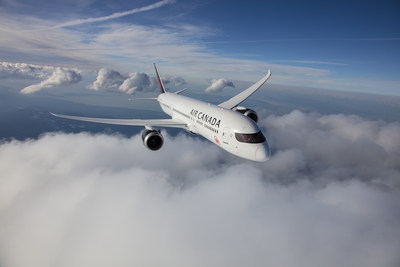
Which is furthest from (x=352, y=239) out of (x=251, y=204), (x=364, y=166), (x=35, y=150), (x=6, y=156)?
(x=6, y=156)

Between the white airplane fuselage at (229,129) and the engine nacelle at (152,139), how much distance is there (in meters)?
6.66

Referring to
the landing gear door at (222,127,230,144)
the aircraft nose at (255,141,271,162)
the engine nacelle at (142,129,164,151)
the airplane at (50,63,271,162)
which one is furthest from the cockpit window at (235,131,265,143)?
the engine nacelle at (142,129,164,151)

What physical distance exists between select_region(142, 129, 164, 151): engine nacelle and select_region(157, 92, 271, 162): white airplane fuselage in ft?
21.9

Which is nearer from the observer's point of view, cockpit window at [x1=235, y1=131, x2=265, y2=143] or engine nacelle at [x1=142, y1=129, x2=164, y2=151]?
cockpit window at [x1=235, y1=131, x2=265, y2=143]

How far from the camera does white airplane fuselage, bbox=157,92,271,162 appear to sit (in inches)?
746

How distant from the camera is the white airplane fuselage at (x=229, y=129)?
18.9m

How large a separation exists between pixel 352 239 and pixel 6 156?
810 feet

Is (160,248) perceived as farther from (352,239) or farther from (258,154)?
(258,154)

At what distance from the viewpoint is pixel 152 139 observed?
25.4 metres

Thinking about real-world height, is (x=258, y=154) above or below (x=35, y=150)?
above

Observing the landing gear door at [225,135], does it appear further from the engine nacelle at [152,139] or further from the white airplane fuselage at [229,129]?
the engine nacelle at [152,139]

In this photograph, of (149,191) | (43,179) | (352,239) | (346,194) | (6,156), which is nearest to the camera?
(352,239)

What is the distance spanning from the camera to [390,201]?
100 meters

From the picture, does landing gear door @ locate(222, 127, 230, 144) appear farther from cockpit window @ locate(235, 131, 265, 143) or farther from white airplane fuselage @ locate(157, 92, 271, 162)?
cockpit window @ locate(235, 131, 265, 143)
